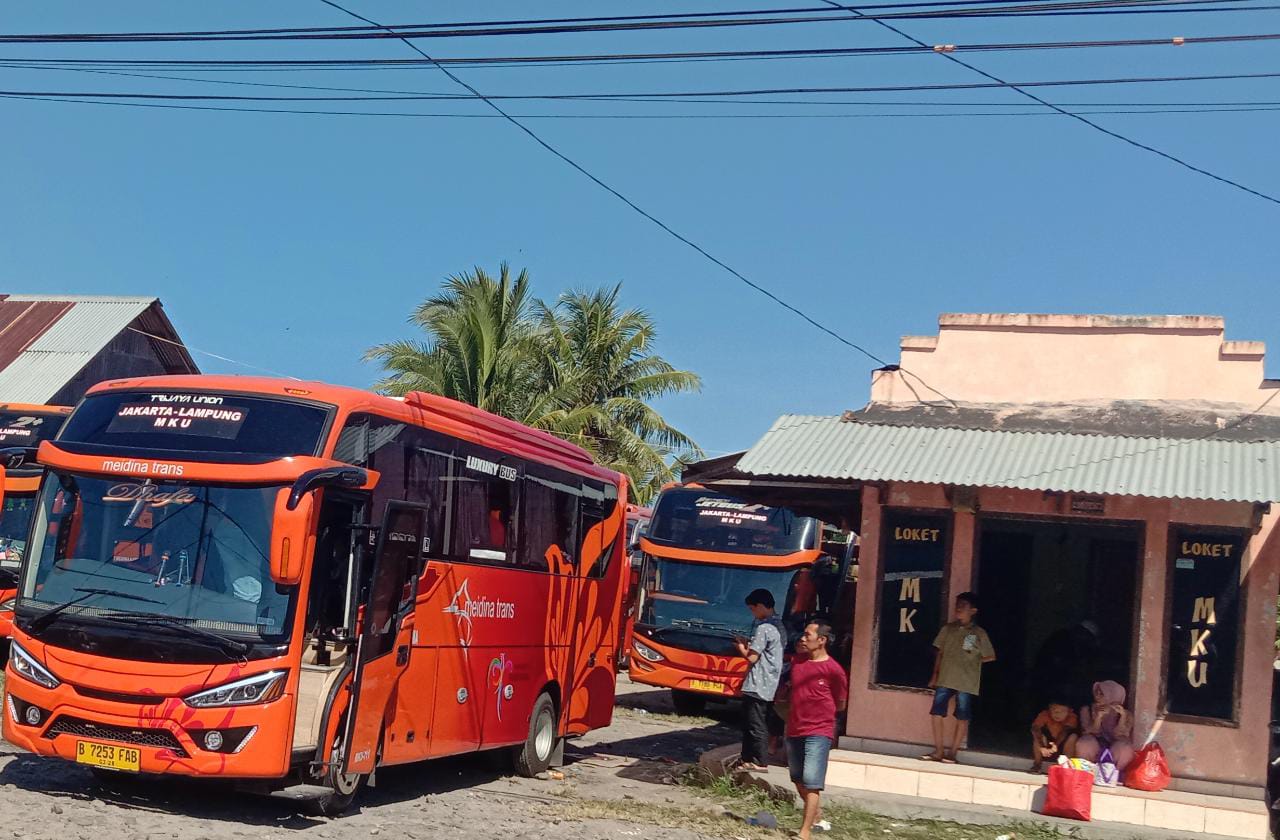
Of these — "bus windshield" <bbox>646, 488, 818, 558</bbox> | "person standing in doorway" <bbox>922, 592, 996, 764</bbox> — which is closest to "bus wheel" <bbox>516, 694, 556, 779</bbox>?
"person standing in doorway" <bbox>922, 592, 996, 764</bbox>

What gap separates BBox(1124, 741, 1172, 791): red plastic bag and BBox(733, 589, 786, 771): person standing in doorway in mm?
3526

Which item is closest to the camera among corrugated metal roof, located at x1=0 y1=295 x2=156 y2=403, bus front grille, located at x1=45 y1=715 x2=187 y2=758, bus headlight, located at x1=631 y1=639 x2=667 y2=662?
bus front grille, located at x1=45 y1=715 x2=187 y2=758

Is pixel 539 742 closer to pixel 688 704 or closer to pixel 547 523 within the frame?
pixel 547 523

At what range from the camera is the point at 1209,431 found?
1327cm

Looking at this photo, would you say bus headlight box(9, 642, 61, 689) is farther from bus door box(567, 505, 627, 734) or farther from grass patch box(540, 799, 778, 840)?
bus door box(567, 505, 627, 734)

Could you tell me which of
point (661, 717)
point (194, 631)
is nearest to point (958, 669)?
point (194, 631)

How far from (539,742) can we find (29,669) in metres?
5.74

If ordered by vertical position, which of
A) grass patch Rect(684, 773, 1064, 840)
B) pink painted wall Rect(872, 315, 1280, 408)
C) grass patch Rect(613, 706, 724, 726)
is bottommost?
grass patch Rect(613, 706, 724, 726)

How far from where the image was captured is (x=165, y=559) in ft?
29.7

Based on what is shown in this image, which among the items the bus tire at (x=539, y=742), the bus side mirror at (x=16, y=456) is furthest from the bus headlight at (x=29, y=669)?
the bus tire at (x=539, y=742)

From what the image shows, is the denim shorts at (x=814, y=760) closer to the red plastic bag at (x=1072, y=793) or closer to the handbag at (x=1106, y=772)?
the red plastic bag at (x=1072, y=793)

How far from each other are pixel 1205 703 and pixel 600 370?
2225cm

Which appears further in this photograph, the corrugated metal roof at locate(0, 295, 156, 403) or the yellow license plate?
the corrugated metal roof at locate(0, 295, 156, 403)

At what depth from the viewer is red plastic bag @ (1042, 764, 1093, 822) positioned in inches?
485
